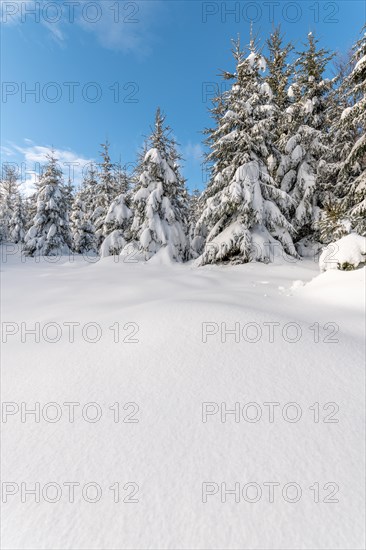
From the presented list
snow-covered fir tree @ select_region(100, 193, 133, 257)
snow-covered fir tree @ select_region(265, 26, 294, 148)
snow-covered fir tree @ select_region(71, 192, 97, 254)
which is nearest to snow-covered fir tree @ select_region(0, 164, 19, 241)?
snow-covered fir tree @ select_region(71, 192, 97, 254)

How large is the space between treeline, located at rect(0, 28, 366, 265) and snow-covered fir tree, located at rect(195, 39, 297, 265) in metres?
0.04

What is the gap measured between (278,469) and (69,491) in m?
1.33

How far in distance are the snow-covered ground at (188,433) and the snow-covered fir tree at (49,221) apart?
2270cm

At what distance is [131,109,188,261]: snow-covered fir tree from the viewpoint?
15.2 m

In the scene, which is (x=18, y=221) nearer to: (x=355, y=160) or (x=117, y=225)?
(x=117, y=225)

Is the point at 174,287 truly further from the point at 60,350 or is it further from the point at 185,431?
the point at 185,431

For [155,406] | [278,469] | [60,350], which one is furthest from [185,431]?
[60,350]

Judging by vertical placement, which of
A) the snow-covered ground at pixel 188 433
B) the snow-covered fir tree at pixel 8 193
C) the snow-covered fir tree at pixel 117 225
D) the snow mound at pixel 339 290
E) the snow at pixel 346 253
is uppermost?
the snow-covered fir tree at pixel 8 193

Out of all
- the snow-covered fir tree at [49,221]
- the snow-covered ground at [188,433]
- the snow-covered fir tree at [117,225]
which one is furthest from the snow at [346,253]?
the snow-covered fir tree at [49,221]

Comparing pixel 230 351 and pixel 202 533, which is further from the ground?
pixel 230 351

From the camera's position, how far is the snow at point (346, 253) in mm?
6293

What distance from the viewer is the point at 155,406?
2510 mm

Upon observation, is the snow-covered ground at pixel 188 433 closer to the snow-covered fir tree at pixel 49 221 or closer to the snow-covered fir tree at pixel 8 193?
the snow-covered fir tree at pixel 49 221

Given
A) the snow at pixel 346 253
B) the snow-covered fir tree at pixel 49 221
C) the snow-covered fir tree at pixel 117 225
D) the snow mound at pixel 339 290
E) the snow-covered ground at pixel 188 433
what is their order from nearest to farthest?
1. the snow-covered ground at pixel 188 433
2. the snow mound at pixel 339 290
3. the snow at pixel 346 253
4. the snow-covered fir tree at pixel 117 225
5. the snow-covered fir tree at pixel 49 221
